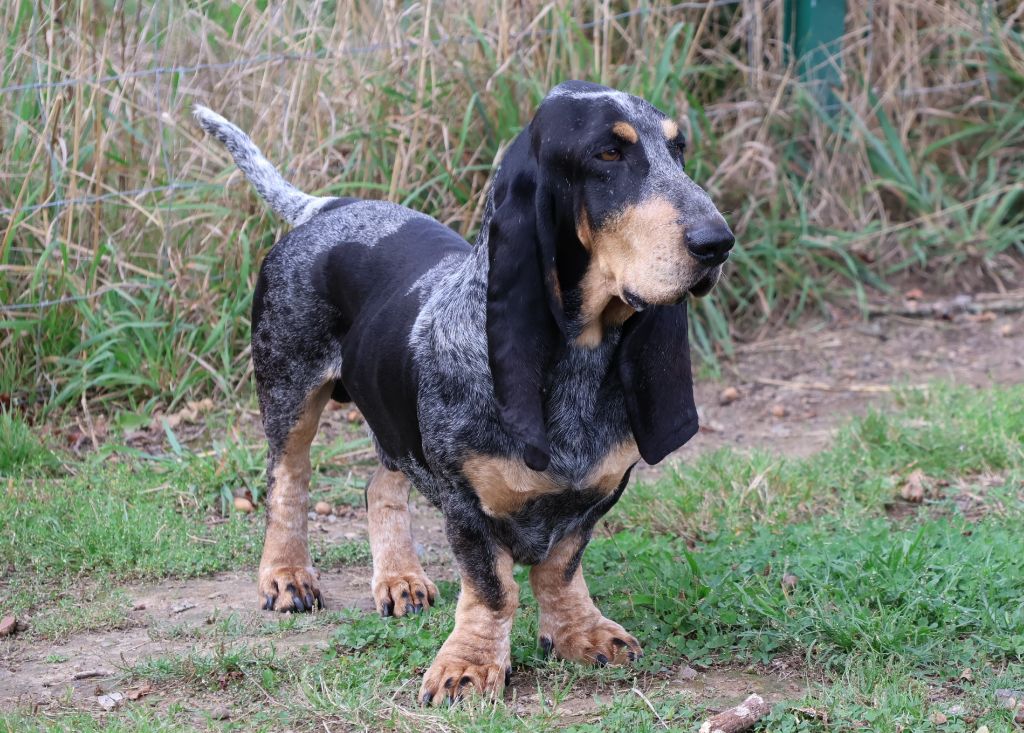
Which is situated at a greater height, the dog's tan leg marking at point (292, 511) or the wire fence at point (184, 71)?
the wire fence at point (184, 71)

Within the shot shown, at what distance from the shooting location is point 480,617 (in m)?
3.72

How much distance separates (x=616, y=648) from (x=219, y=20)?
181 inches

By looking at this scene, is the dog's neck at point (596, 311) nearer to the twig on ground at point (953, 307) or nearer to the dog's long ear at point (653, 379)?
the dog's long ear at point (653, 379)

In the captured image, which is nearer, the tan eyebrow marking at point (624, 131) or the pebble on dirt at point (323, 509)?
the tan eyebrow marking at point (624, 131)

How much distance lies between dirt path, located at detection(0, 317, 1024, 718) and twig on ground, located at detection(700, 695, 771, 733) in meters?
0.21

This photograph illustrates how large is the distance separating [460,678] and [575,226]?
4.44 feet

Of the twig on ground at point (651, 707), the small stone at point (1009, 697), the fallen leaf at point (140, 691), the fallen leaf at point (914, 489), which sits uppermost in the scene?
the small stone at point (1009, 697)

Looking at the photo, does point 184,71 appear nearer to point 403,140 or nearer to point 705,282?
point 403,140

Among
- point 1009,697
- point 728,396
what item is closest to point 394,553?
point 1009,697

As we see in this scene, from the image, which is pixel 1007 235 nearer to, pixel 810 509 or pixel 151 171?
pixel 810 509

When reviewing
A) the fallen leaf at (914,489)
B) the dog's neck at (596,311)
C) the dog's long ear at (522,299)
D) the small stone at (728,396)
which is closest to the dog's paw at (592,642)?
the dog's long ear at (522,299)

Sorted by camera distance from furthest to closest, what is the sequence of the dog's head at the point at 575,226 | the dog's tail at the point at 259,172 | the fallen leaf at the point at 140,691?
the dog's tail at the point at 259,172 < the fallen leaf at the point at 140,691 < the dog's head at the point at 575,226

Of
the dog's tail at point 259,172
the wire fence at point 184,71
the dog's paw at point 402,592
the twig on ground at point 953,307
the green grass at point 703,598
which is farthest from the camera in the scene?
the twig on ground at point 953,307

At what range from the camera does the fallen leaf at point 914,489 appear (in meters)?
5.24
